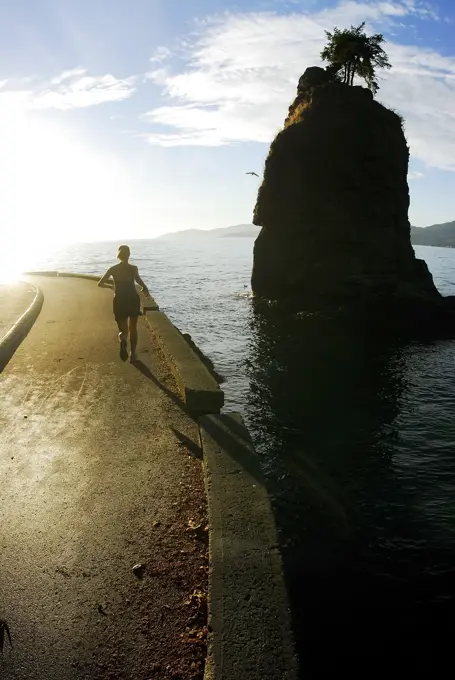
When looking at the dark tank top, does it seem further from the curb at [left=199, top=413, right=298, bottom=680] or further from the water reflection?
the curb at [left=199, top=413, right=298, bottom=680]

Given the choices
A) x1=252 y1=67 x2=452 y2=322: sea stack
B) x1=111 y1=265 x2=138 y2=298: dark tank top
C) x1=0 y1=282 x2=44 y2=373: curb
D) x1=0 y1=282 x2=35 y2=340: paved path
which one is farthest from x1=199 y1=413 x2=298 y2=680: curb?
x1=252 y1=67 x2=452 y2=322: sea stack

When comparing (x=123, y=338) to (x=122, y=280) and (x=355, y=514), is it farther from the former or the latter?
(x=355, y=514)

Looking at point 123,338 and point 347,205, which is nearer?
point 123,338

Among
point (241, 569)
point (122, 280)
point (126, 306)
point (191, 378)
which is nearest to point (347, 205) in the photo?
point (122, 280)

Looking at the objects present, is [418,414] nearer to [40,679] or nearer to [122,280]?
[122,280]

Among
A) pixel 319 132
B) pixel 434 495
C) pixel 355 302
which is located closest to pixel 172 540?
pixel 434 495

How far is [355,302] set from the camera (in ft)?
108

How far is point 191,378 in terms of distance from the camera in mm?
7586

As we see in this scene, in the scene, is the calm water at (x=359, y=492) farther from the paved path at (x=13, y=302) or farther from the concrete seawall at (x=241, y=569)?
the paved path at (x=13, y=302)

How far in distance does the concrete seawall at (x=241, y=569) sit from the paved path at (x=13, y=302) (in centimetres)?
803

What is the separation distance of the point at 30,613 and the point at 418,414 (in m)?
13.4

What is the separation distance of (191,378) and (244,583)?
421 cm

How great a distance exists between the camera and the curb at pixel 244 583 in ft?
9.91

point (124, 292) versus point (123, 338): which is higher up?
point (124, 292)
